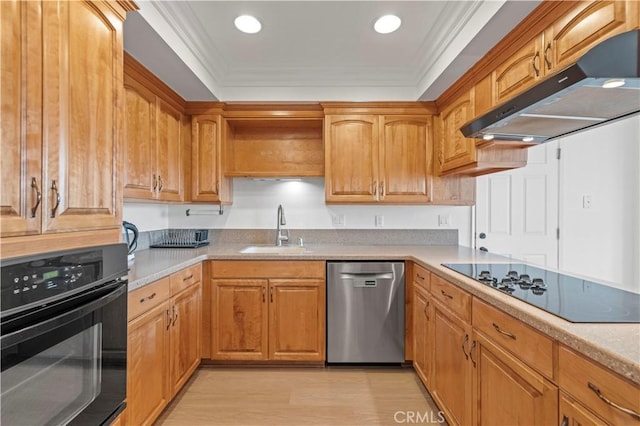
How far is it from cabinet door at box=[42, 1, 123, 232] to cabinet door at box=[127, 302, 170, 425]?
24.4 inches

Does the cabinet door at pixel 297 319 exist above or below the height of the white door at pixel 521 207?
below

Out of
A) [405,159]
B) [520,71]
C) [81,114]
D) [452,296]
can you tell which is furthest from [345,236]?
[81,114]

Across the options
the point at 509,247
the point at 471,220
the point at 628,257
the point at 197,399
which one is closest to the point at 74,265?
the point at 197,399

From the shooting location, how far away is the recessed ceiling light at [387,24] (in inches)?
80.5

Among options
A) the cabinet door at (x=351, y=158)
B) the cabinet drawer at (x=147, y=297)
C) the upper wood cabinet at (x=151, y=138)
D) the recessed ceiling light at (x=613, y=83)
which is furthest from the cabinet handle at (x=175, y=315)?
the recessed ceiling light at (x=613, y=83)

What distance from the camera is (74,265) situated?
1084mm

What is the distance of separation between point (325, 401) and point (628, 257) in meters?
3.27

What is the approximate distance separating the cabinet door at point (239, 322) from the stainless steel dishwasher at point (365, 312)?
0.54 m

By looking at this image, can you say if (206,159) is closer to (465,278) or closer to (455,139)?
(455,139)

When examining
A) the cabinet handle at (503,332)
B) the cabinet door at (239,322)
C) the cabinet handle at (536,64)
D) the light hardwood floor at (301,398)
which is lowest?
the light hardwood floor at (301,398)

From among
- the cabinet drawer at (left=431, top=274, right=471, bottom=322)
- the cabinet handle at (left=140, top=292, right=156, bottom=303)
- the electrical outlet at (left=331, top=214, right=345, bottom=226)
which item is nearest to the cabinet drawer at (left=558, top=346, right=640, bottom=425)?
the cabinet drawer at (left=431, top=274, right=471, bottom=322)

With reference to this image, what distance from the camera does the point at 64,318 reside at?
1.04 m

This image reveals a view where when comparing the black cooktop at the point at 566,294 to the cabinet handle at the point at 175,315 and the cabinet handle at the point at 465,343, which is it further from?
the cabinet handle at the point at 175,315

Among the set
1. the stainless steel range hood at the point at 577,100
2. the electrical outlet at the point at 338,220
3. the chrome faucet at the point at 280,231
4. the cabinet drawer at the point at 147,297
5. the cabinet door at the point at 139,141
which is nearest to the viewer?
the stainless steel range hood at the point at 577,100
